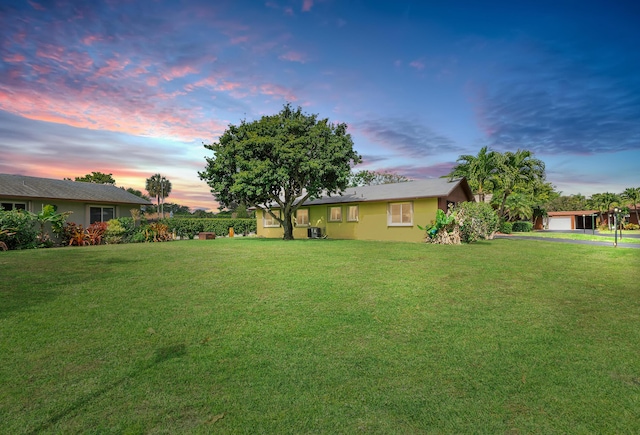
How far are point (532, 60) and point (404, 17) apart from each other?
7.76 metres

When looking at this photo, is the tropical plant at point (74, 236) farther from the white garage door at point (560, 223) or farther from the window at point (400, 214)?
the white garage door at point (560, 223)

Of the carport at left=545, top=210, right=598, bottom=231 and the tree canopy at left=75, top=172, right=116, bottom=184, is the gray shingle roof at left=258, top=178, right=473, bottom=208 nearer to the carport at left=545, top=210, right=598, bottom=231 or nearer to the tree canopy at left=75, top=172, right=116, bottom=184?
the tree canopy at left=75, top=172, right=116, bottom=184

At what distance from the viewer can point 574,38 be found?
14828 millimetres

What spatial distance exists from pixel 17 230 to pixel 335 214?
18052 mm

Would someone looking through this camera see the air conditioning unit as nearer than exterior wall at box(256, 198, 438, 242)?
No

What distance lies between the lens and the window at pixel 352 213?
75.3 ft

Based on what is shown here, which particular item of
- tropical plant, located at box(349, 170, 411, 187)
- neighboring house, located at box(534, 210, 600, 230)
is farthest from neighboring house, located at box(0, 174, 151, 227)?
neighboring house, located at box(534, 210, 600, 230)

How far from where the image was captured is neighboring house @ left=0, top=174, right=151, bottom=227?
18844mm

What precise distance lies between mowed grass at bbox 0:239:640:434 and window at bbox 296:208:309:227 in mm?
18624

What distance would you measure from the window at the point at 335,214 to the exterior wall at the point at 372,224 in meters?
0.25

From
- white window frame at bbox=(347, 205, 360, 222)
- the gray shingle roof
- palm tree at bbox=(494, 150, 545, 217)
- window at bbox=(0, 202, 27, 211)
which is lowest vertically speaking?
white window frame at bbox=(347, 205, 360, 222)

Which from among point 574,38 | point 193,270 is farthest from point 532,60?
point 193,270

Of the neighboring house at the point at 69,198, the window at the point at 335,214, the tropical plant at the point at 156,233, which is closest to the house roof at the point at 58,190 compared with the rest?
the neighboring house at the point at 69,198

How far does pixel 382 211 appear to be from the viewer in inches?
838
